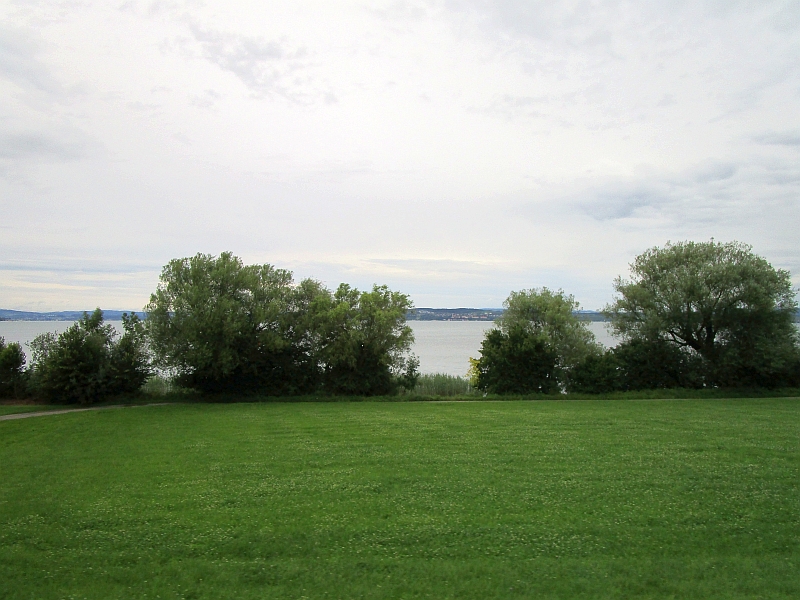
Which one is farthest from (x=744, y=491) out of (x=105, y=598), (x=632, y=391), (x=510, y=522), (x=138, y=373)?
(x=138, y=373)

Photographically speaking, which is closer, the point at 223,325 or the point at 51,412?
the point at 51,412

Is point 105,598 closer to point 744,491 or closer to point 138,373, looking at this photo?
Answer: point 744,491

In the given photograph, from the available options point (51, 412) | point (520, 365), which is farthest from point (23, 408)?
point (520, 365)

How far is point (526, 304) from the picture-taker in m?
30.5

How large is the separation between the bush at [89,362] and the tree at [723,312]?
25.1m

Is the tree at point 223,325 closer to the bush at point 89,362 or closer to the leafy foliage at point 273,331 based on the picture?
the leafy foliage at point 273,331

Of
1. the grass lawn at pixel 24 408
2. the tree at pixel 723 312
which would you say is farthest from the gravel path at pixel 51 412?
the tree at pixel 723 312

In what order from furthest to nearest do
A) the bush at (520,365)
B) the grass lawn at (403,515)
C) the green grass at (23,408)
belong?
the bush at (520,365) < the green grass at (23,408) < the grass lawn at (403,515)

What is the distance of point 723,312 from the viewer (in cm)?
2773

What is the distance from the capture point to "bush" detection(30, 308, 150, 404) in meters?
24.3

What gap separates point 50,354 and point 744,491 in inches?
1023

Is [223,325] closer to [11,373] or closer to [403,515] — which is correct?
[11,373]

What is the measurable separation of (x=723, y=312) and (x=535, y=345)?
9445mm

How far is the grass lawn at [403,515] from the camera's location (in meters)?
6.28
